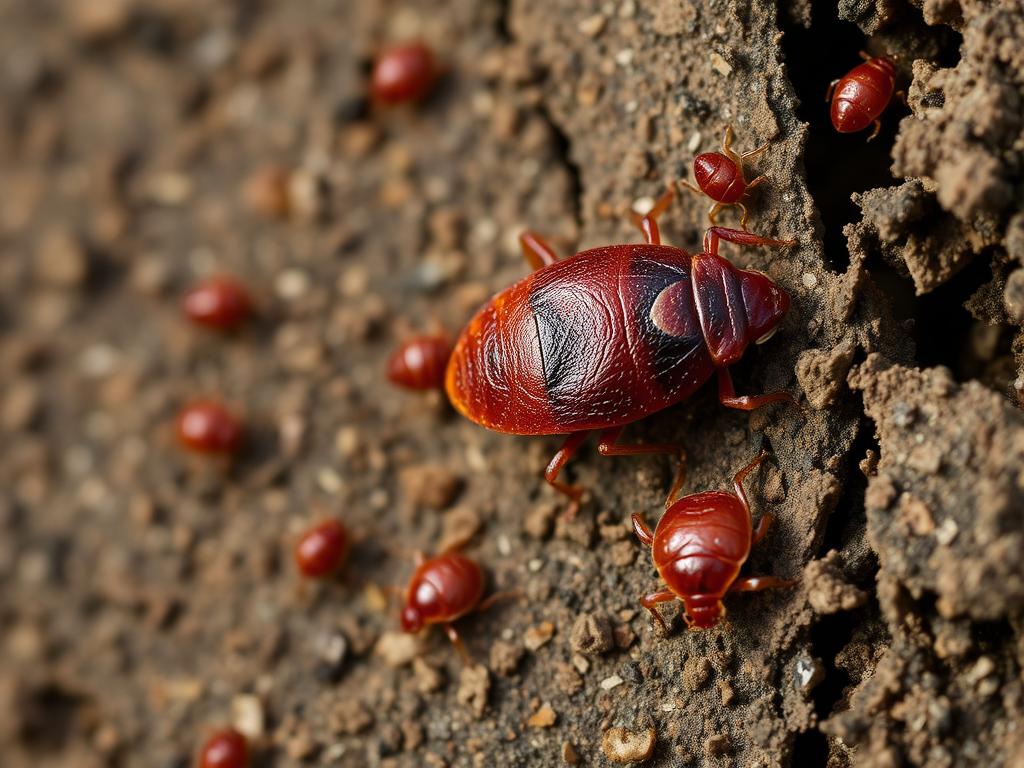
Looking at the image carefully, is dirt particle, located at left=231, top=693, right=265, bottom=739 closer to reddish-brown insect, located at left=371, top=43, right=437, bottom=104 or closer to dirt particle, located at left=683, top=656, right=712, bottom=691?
dirt particle, located at left=683, top=656, right=712, bottom=691

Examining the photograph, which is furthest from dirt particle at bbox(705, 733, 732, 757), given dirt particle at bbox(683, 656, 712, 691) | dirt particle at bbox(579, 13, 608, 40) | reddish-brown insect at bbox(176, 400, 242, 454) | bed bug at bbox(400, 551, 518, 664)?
dirt particle at bbox(579, 13, 608, 40)

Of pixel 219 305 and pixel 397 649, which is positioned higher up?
pixel 219 305

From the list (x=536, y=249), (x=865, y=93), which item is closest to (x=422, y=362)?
(x=536, y=249)

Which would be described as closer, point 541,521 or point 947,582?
point 947,582

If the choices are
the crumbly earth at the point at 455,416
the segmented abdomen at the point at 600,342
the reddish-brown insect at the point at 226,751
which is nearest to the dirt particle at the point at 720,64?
the crumbly earth at the point at 455,416

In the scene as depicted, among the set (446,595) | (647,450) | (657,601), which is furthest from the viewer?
(446,595)

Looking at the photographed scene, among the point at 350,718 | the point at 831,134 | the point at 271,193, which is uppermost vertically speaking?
the point at 831,134

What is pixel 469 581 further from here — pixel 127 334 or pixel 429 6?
pixel 429 6

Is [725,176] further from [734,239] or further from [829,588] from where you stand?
[829,588]
